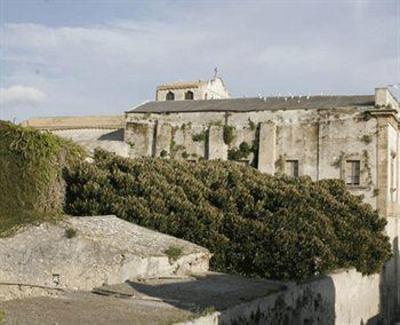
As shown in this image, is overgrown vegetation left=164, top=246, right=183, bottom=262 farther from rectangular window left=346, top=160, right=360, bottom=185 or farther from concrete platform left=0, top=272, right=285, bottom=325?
rectangular window left=346, top=160, right=360, bottom=185

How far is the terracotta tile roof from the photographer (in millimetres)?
32844

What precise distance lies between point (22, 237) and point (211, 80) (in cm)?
3473

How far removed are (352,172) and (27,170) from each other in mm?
18473

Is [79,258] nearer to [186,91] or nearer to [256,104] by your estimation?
[256,104]

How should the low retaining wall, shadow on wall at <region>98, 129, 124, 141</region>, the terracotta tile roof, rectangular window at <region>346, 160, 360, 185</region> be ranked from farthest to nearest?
shadow on wall at <region>98, 129, 124, 141</region>, the terracotta tile roof, rectangular window at <region>346, 160, 360, 185</region>, the low retaining wall

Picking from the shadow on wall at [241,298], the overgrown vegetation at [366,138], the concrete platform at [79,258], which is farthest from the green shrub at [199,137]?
the concrete platform at [79,258]

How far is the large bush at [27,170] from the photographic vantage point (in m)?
15.9

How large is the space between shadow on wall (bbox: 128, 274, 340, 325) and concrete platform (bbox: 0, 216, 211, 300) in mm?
524

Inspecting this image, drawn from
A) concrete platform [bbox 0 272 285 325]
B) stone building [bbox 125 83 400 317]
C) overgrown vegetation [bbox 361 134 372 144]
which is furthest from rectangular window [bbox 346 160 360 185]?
concrete platform [bbox 0 272 285 325]

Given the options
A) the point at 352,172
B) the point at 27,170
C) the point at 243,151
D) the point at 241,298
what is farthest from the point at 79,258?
the point at 243,151

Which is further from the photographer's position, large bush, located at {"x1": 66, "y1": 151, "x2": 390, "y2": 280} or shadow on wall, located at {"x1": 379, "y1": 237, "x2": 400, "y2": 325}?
shadow on wall, located at {"x1": 379, "y1": 237, "x2": 400, "y2": 325}

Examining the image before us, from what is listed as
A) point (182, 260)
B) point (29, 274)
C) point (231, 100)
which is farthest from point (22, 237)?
point (231, 100)

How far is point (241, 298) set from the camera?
11.1m

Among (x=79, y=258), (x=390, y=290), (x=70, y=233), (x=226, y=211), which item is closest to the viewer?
(x=79, y=258)
